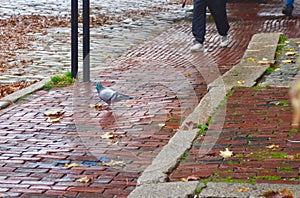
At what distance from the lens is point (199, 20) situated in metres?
10.5

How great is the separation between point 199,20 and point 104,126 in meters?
4.87

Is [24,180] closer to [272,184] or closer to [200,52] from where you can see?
[272,184]

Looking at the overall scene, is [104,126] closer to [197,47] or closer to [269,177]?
[269,177]

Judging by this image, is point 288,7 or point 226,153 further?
point 288,7

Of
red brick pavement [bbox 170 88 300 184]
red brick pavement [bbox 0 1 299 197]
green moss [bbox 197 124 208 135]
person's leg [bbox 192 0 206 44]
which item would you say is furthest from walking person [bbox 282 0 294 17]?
green moss [bbox 197 124 208 135]

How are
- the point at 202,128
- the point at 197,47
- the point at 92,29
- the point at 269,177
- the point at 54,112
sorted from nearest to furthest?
the point at 269,177, the point at 202,128, the point at 54,112, the point at 197,47, the point at 92,29

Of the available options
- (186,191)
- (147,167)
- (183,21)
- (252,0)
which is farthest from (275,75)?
(252,0)

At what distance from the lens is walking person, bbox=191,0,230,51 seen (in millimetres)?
10422

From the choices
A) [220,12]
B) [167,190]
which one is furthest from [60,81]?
[167,190]

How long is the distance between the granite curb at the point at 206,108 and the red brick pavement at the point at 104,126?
0.43ft

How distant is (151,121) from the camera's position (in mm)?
6109

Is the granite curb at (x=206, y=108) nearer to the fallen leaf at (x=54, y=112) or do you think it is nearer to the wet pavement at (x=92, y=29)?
the fallen leaf at (x=54, y=112)

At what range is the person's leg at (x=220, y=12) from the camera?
10.6 metres

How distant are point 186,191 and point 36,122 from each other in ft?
8.15
